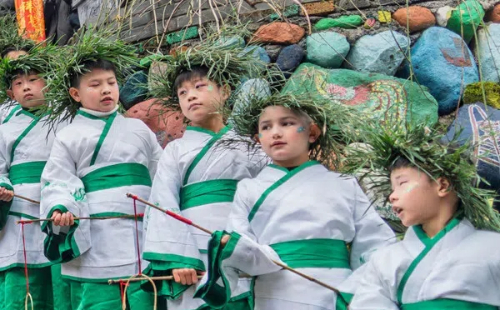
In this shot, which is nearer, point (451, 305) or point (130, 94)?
point (451, 305)

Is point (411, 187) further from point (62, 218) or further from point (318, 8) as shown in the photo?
point (318, 8)

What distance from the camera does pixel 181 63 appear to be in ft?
16.7

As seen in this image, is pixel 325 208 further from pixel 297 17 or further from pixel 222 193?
pixel 297 17

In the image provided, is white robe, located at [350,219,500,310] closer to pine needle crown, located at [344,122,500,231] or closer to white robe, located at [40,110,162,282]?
pine needle crown, located at [344,122,500,231]

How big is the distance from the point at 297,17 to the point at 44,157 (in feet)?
6.14

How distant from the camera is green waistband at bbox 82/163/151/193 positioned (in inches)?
Result: 204

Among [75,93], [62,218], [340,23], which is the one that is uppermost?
[340,23]

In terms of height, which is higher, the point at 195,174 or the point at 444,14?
the point at 444,14

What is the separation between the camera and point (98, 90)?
5.33m

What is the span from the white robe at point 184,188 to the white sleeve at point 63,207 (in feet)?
1.43

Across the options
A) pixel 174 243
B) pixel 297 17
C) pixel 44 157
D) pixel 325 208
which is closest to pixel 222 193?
pixel 174 243

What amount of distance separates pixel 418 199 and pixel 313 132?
0.91 meters

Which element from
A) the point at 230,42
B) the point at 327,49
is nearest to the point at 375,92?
the point at 327,49

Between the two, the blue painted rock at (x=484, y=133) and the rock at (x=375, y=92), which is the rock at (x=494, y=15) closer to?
the rock at (x=375, y=92)
